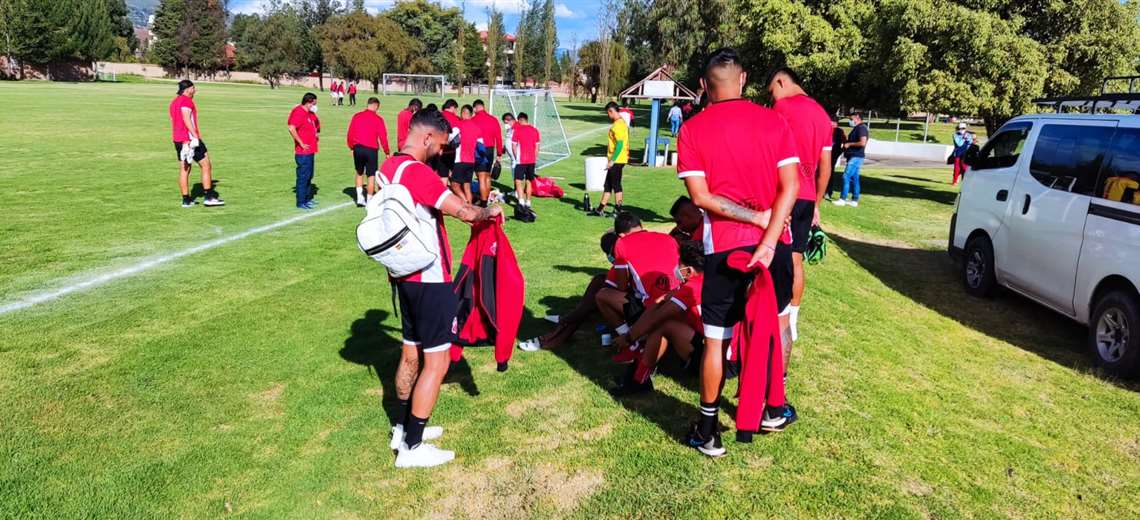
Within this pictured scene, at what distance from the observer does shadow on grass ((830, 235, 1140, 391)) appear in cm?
650

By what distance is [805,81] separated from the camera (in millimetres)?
21078

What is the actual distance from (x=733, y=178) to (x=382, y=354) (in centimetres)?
333

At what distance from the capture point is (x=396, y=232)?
355 centimetres

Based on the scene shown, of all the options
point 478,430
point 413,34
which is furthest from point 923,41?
point 413,34

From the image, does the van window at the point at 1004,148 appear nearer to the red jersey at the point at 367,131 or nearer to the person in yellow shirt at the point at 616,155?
the person in yellow shirt at the point at 616,155

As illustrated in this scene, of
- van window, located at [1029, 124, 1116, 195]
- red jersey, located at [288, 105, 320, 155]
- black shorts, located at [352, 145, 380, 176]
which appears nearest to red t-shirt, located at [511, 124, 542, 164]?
black shorts, located at [352, 145, 380, 176]

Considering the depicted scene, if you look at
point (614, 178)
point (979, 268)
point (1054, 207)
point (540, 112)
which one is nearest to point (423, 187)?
point (1054, 207)

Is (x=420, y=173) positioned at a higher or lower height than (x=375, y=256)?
higher

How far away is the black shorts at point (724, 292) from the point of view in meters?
3.62

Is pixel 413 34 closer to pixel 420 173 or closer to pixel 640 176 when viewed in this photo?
pixel 640 176

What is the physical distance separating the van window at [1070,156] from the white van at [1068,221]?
11 millimetres

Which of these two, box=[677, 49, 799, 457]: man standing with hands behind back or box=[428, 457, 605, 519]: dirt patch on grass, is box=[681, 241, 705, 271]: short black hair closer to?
box=[677, 49, 799, 457]: man standing with hands behind back

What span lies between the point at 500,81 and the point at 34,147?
92.8 m

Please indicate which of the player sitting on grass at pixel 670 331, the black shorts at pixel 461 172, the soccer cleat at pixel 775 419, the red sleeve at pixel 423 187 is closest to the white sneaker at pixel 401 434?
the player sitting on grass at pixel 670 331
